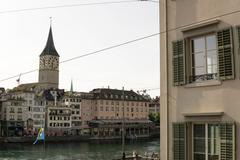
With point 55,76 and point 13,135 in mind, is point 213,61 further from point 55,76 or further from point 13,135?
point 55,76

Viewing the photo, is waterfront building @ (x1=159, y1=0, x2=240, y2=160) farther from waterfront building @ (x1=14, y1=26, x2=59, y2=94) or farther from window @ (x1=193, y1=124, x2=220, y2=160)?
waterfront building @ (x1=14, y1=26, x2=59, y2=94)

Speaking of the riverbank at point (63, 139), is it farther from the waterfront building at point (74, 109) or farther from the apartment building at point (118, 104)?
the apartment building at point (118, 104)

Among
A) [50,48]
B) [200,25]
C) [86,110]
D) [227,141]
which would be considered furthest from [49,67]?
[227,141]

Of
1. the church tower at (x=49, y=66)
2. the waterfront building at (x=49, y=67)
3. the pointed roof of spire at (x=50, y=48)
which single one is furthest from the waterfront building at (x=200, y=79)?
the pointed roof of spire at (x=50, y=48)

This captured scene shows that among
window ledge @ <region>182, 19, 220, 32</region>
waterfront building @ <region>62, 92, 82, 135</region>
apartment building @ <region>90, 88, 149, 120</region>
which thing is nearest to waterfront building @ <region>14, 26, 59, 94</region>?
apartment building @ <region>90, 88, 149, 120</region>

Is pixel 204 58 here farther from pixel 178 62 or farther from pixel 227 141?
pixel 227 141

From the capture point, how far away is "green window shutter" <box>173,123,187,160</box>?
10602 mm

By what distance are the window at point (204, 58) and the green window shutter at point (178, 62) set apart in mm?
270

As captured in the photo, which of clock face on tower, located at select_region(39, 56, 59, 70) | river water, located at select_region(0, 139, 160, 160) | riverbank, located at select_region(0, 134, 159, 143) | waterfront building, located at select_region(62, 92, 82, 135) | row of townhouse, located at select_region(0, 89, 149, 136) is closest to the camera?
river water, located at select_region(0, 139, 160, 160)

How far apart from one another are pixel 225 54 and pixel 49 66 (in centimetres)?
15340

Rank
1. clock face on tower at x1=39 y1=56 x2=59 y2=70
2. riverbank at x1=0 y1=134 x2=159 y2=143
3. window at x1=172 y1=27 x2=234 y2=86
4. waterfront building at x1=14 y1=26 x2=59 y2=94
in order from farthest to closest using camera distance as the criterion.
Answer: clock face on tower at x1=39 y1=56 x2=59 y2=70 → waterfront building at x1=14 y1=26 x2=59 y2=94 → riverbank at x1=0 y1=134 x2=159 y2=143 → window at x1=172 y1=27 x2=234 y2=86

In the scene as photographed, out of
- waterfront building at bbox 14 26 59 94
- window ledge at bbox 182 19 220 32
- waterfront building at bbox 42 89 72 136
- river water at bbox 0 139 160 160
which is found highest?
waterfront building at bbox 14 26 59 94

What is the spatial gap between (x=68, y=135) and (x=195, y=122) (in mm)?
109259

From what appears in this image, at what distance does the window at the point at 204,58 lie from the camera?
10188mm
